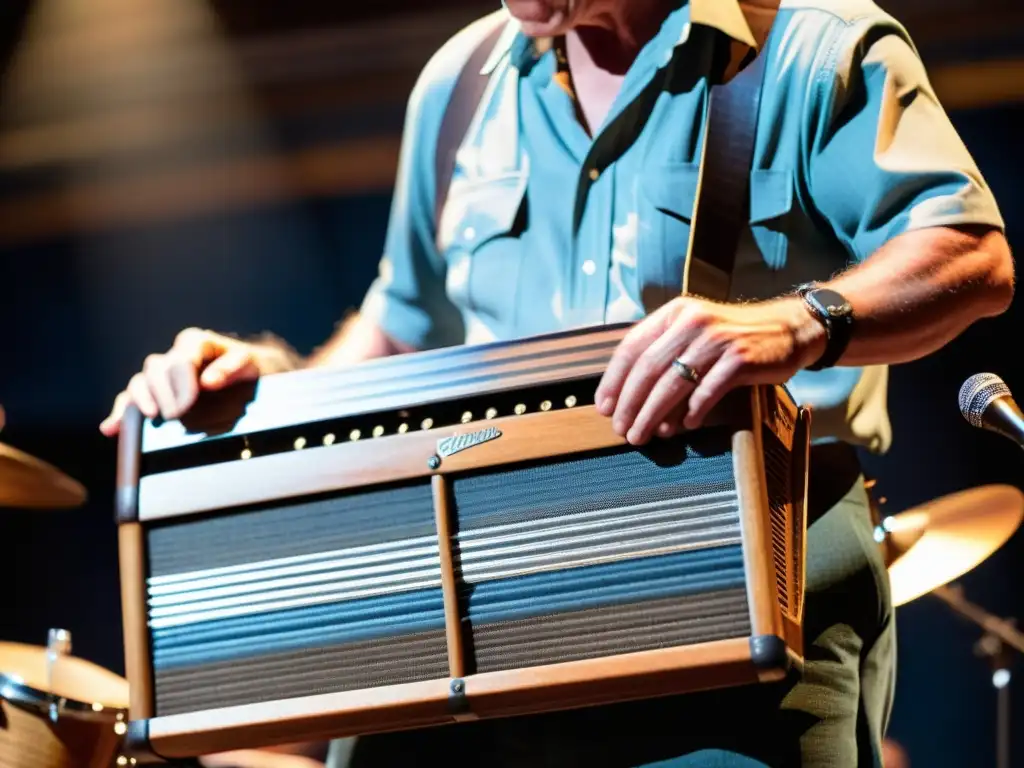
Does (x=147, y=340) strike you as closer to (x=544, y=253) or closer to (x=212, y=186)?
(x=212, y=186)

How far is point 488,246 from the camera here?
68.1 inches

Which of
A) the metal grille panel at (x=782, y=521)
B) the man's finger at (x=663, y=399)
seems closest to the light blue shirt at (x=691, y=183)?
the metal grille panel at (x=782, y=521)

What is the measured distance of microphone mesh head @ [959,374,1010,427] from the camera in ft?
4.64

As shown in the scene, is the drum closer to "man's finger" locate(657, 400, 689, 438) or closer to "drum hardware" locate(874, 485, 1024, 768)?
"man's finger" locate(657, 400, 689, 438)

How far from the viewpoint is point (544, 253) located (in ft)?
5.49

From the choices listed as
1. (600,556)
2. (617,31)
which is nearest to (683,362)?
(600,556)

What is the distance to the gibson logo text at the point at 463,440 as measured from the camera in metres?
1.28

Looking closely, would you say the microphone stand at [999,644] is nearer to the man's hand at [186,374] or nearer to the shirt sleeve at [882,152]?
the shirt sleeve at [882,152]

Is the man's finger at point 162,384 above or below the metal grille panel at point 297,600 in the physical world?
above

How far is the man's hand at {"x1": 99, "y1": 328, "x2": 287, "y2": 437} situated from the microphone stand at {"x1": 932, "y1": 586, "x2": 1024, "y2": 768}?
7.83 ft

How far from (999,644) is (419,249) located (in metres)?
2.39

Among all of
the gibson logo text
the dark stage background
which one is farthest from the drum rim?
the dark stage background

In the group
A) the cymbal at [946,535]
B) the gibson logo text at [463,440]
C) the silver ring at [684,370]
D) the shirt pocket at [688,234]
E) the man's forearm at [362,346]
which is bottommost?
the cymbal at [946,535]

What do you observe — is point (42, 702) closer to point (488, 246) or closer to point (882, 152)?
point (488, 246)
